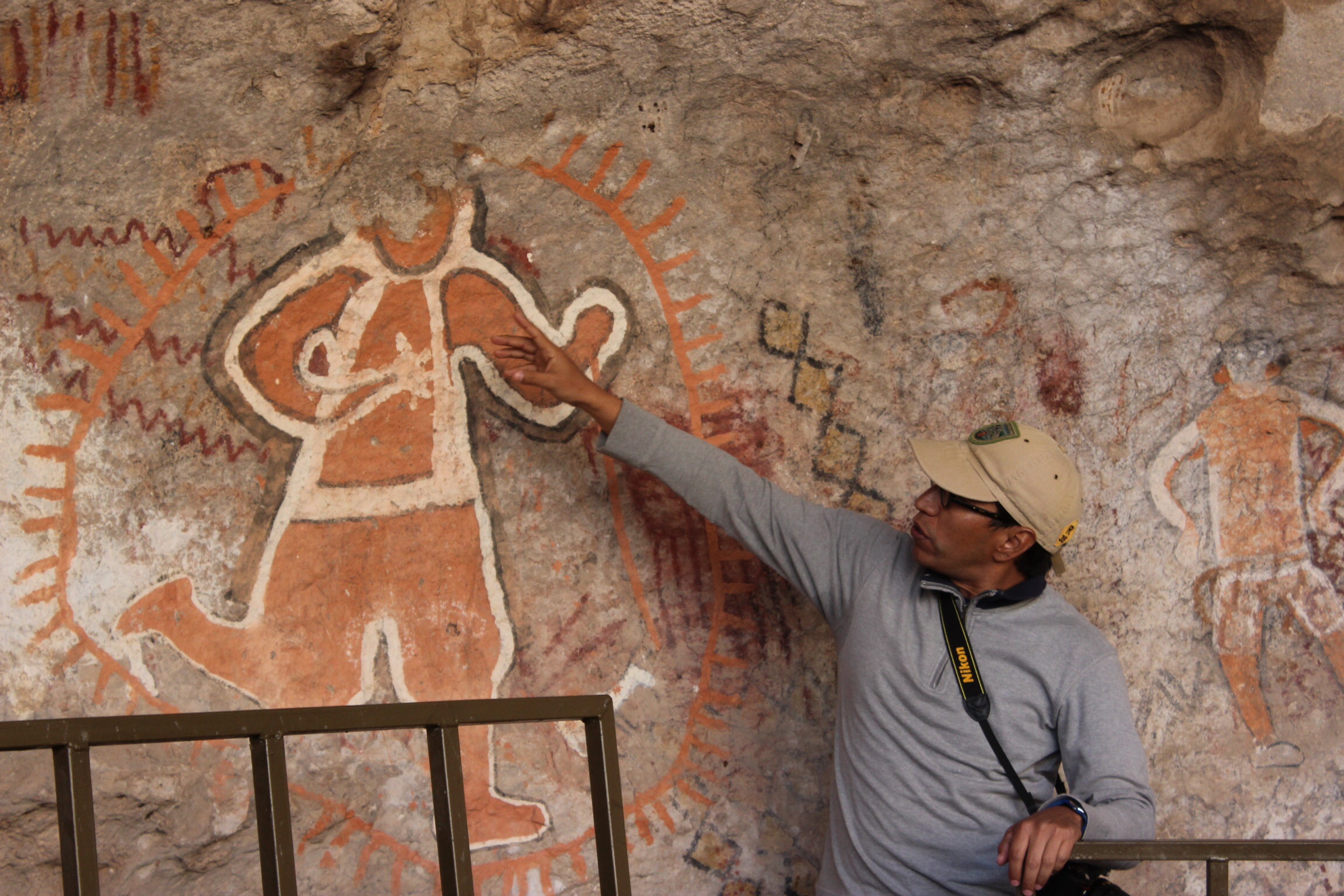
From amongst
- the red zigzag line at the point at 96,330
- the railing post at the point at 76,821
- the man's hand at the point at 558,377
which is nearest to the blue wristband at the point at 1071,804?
the man's hand at the point at 558,377

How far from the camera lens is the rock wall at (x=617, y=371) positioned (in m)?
2.24

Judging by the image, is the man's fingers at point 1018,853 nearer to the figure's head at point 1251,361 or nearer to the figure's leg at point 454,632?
the figure's leg at point 454,632

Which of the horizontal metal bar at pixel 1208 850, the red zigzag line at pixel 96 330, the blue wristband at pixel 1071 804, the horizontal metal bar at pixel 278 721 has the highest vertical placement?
the red zigzag line at pixel 96 330

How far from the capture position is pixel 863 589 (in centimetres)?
199

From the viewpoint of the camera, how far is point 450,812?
156 cm

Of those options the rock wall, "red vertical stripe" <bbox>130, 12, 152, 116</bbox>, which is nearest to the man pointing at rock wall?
the rock wall

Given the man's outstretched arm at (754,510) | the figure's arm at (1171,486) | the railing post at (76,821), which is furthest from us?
the figure's arm at (1171,486)

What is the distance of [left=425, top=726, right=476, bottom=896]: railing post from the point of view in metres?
1.54

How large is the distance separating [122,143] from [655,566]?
1.35 meters

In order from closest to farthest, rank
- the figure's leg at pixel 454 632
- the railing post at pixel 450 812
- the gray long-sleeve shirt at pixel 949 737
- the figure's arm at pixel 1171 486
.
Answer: the railing post at pixel 450 812 → the gray long-sleeve shirt at pixel 949 737 → the figure's leg at pixel 454 632 → the figure's arm at pixel 1171 486

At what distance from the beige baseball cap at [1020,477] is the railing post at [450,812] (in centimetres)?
86

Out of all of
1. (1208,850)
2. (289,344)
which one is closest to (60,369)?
(289,344)

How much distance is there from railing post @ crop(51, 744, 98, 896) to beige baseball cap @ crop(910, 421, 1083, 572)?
1268 millimetres

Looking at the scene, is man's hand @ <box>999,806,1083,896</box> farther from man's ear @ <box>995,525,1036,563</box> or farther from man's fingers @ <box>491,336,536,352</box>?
man's fingers @ <box>491,336,536,352</box>
